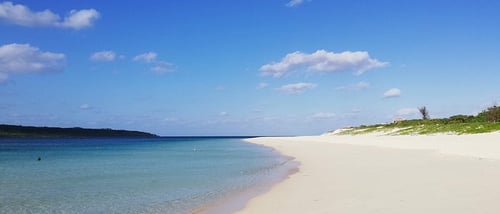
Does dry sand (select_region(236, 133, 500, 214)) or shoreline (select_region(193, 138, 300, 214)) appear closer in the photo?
dry sand (select_region(236, 133, 500, 214))

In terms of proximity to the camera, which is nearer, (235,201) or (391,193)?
(391,193)

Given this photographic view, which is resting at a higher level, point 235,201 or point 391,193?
point 391,193

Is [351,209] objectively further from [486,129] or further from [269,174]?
[486,129]

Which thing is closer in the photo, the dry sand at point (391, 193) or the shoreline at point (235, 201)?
the dry sand at point (391, 193)

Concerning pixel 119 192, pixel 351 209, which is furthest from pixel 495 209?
pixel 119 192

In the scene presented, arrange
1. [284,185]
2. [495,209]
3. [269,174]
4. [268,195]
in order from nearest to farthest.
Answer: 1. [495,209]
2. [268,195]
3. [284,185]
4. [269,174]

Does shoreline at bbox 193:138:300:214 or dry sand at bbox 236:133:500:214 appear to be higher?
dry sand at bbox 236:133:500:214

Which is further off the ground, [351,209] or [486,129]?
[486,129]

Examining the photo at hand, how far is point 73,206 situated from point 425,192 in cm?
958

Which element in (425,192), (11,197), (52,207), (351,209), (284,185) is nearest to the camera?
(351,209)

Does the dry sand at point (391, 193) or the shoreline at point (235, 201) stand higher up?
the dry sand at point (391, 193)

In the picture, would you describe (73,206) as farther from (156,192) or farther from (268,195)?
(268,195)

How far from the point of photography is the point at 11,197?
1431 cm

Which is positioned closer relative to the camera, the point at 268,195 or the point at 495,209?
the point at 495,209
